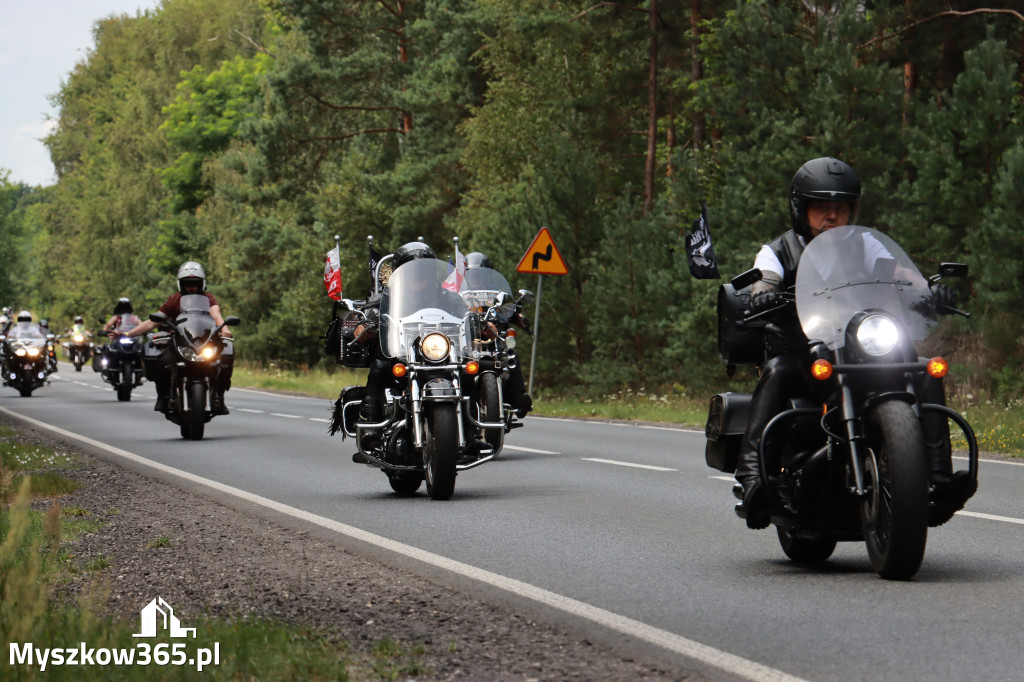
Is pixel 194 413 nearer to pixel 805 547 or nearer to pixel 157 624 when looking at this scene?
pixel 805 547

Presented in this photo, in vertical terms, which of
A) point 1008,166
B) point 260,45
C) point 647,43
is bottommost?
point 1008,166

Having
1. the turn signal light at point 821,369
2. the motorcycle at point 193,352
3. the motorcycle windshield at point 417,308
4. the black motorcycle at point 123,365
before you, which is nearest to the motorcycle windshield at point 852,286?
the turn signal light at point 821,369

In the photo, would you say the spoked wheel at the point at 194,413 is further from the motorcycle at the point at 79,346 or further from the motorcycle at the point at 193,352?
the motorcycle at the point at 79,346

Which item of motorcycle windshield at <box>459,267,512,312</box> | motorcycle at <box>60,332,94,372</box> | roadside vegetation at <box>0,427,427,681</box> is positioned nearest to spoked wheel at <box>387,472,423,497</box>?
motorcycle windshield at <box>459,267,512,312</box>

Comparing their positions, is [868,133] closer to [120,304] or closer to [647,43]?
[120,304]

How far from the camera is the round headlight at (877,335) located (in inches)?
270

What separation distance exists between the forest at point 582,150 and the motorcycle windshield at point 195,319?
9.55m

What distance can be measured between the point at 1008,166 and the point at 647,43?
21569mm

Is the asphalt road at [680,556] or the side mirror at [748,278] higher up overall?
the side mirror at [748,278]

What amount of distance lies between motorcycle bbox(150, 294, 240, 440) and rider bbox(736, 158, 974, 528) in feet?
36.1

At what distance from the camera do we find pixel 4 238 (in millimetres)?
114438

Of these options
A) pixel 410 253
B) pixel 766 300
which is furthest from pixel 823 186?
pixel 410 253

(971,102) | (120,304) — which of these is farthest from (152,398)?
(971,102)

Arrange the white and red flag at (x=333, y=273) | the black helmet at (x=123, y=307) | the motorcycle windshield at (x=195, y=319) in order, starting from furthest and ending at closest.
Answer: the black helmet at (x=123, y=307)
the motorcycle windshield at (x=195, y=319)
the white and red flag at (x=333, y=273)
